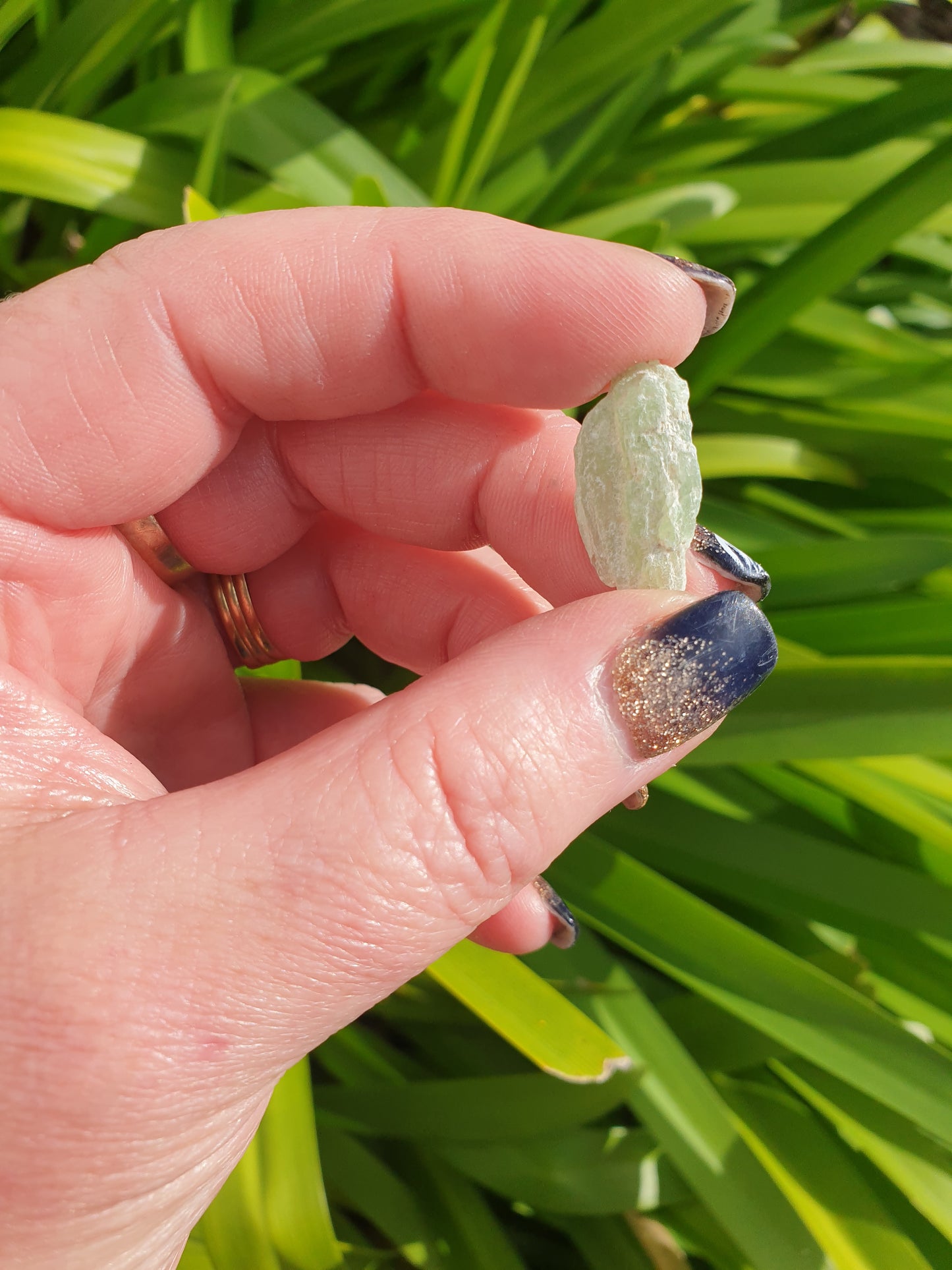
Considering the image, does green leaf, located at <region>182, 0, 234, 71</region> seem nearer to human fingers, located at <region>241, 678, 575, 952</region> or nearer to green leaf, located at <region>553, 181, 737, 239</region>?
green leaf, located at <region>553, 181, 737, 239</region>

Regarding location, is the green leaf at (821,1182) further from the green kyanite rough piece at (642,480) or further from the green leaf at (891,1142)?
the green kyanite rough piece at (642,480)

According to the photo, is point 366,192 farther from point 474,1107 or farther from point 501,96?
point 474,1107

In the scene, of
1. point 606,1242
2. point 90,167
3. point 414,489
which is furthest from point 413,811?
point 90,167

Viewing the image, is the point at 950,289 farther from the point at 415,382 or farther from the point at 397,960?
the point at 397,960

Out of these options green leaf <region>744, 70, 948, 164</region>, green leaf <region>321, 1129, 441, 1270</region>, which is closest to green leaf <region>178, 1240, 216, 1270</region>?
green leaf <region>321, 1129, 441, 1270</region>

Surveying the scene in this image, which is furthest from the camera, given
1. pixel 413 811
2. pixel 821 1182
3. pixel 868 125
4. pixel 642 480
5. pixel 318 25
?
pixel 868 125

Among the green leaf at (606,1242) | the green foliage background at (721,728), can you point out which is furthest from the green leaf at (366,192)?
the green leaf at (606,1242)
